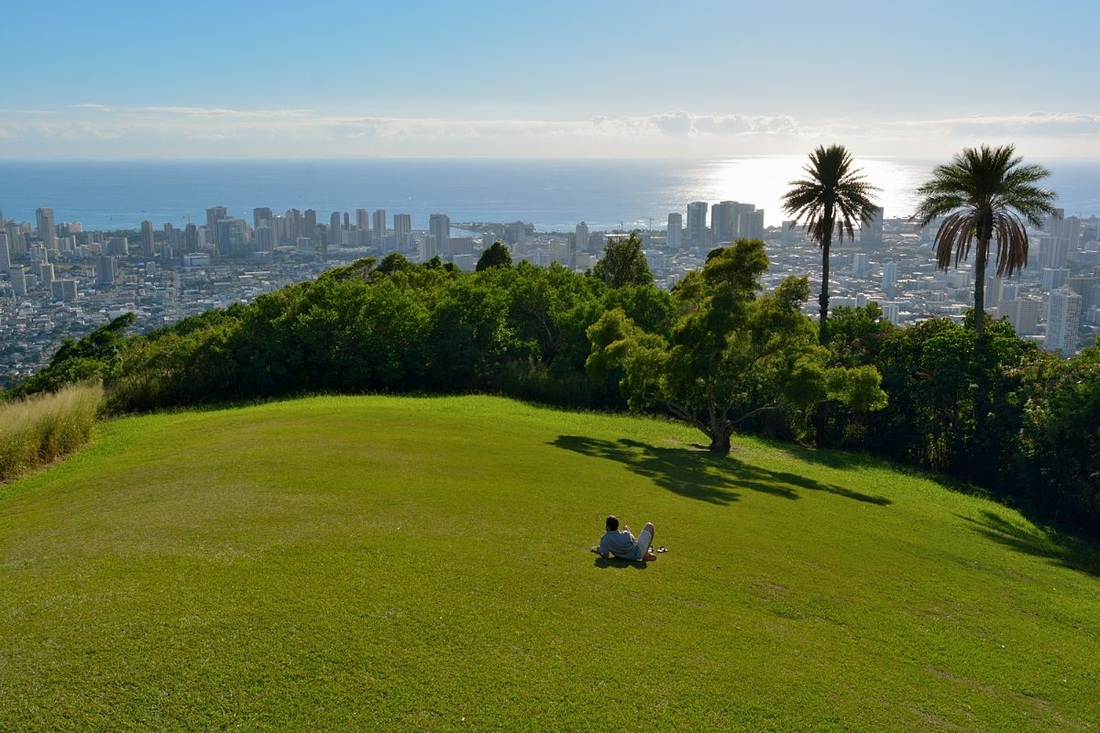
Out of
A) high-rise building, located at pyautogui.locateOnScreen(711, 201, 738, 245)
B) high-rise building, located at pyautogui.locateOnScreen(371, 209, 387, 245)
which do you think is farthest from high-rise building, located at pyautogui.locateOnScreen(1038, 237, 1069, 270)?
high-rise building, located at pyautogui.locateOnScreen(371, 209, 387, 245)

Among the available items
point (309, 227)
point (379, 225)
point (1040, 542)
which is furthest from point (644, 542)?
point (379, 225)

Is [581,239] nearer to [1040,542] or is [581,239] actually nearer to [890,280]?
[890,280]

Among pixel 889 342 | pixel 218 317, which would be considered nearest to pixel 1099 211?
pixel 889 342

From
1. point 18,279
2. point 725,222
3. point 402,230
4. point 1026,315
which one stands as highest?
point 725,222

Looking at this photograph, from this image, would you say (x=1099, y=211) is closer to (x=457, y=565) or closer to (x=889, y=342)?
(x=889, y=342)

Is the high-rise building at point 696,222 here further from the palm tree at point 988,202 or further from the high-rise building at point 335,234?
the palm tree at point 988,202

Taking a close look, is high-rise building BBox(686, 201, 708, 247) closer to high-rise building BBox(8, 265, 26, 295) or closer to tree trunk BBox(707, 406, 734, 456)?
tree trunk BBox(707, 406, 734, 456)

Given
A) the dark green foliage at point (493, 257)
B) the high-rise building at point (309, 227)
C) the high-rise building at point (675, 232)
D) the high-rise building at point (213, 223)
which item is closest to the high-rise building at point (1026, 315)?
the dark green foliage at point (493, 257)

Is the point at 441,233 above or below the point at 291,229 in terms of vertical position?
above

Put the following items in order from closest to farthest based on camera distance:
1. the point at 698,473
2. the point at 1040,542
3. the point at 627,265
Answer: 1. the point at 1040,542
2. the point at 698,473
3. the point at 627,265
